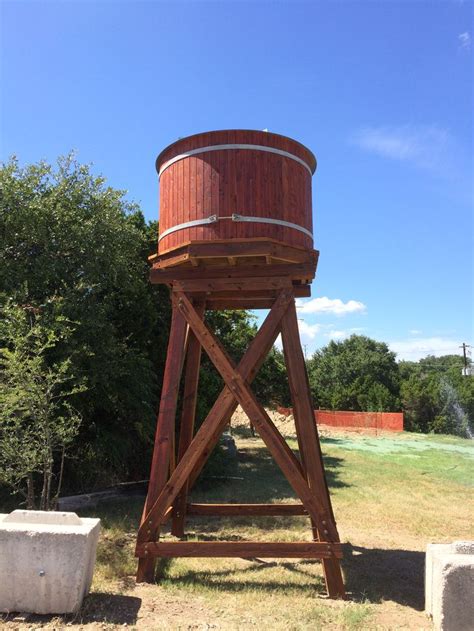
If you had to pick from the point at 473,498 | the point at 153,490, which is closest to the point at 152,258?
the point at 153,490

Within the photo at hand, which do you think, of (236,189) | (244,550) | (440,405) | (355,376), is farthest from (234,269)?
(355,376)

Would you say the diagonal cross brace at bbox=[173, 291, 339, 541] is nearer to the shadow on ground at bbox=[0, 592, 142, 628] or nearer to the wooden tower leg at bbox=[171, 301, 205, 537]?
the wooden tower leg at bbox=[171, 301, 205, 537]

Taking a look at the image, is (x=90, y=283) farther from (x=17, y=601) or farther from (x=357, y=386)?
(x=357, y=386)

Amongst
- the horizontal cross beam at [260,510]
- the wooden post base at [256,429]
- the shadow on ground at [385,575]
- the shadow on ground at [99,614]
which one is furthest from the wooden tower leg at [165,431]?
the shadow on ground at [385,575]

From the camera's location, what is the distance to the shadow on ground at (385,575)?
20.8 ft

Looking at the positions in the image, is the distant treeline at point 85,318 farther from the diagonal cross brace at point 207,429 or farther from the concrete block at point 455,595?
the concrete block at point 455,595

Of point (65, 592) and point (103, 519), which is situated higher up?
point (65, 592)

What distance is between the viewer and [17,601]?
5176 mm

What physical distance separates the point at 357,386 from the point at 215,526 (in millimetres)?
44374

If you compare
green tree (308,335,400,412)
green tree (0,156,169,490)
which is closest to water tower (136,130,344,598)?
green tree (0,156,169,490)

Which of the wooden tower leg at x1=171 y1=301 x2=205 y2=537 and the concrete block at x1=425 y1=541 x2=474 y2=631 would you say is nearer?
the concrete block at x1=425 y1=541 x2=474 y2=631

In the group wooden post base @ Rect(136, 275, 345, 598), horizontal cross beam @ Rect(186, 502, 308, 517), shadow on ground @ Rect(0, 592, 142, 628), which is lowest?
shadow on ground @ Rect(0, 592, 142, 628)

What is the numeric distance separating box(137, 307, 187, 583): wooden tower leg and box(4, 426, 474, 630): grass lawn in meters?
0.29

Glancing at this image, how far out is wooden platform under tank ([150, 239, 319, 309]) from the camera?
693 cm
